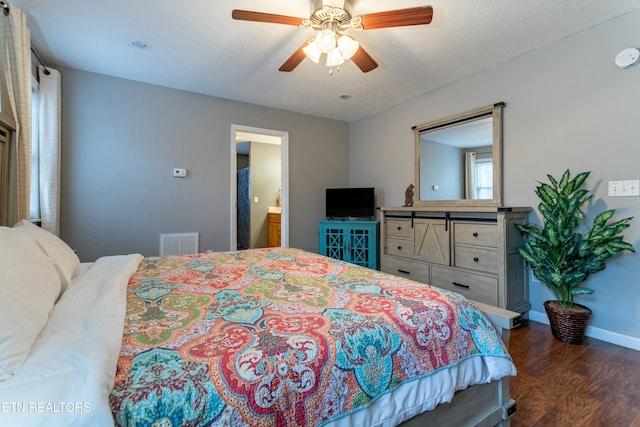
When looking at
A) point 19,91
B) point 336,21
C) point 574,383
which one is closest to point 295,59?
point 336,21

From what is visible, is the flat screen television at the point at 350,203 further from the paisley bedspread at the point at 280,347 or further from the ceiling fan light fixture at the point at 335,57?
the paisley bedspread at the point at 280,347

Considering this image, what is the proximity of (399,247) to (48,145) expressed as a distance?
12.3 feet

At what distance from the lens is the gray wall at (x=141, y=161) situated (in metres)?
3.07

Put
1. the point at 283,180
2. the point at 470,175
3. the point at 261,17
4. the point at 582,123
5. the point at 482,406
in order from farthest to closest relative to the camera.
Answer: the point at 283,180 < the point at 470,175 < the point at 582,123 < the point at 261,17 < the point at 482,406

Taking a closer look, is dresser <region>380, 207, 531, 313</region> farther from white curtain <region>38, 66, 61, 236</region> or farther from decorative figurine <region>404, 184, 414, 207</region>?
white curtain <region>38, 66, 61, 236</region>

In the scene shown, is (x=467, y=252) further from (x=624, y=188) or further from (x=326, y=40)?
(x=326, y=40)

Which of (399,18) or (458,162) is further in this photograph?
(458,162)

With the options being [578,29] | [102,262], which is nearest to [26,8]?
[102,262]

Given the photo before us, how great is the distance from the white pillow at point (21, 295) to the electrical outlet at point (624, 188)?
336cm

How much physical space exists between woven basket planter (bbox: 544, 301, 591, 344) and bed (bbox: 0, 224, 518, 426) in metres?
1.39

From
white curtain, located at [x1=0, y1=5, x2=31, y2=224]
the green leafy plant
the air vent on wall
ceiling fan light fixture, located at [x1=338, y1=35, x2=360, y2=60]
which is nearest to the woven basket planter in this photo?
the green leafy plant

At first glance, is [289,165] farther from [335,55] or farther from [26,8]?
[26,8]

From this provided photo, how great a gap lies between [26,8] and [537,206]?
4.43 m

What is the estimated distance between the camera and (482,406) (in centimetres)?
120
